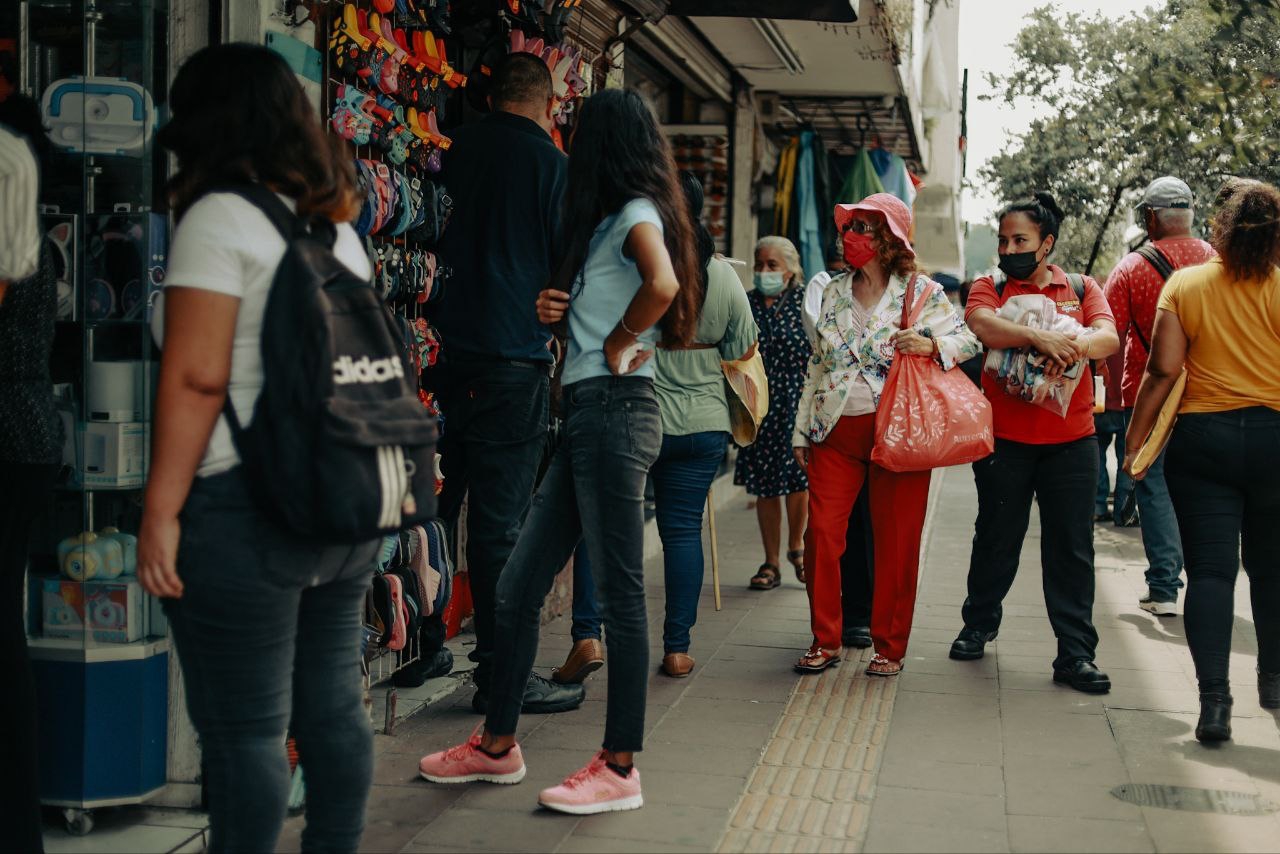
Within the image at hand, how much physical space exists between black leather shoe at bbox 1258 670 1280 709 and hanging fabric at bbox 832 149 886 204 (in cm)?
746

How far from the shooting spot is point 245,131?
264cm

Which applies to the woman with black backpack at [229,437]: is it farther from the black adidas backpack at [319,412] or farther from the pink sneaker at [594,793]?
the pink sneaker at [594,793]

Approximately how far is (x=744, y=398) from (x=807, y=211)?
629 centimetres

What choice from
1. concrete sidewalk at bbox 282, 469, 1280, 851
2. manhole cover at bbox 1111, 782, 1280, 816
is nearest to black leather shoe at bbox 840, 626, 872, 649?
concrete sidewalk at bbox 282, 469, 1280, 851

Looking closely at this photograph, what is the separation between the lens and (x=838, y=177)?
13.0 metres

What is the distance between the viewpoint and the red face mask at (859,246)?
5789mm

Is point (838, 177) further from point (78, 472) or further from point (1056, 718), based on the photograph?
point (78, 472)

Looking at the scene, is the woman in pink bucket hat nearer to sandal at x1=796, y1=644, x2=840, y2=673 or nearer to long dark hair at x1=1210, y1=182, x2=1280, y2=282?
sandal at x1=796, y1=644, x2=840, y2=673

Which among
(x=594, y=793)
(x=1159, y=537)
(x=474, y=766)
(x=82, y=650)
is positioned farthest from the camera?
(x=1159, y=537)

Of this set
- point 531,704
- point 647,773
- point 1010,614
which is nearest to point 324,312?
point 647,773

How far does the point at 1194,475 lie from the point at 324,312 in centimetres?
355

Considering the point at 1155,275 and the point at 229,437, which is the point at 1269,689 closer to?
the point at 1155,275

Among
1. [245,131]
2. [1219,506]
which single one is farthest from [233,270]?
[1219,506]

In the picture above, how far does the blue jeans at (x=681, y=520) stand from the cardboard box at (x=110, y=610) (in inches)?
90.8
